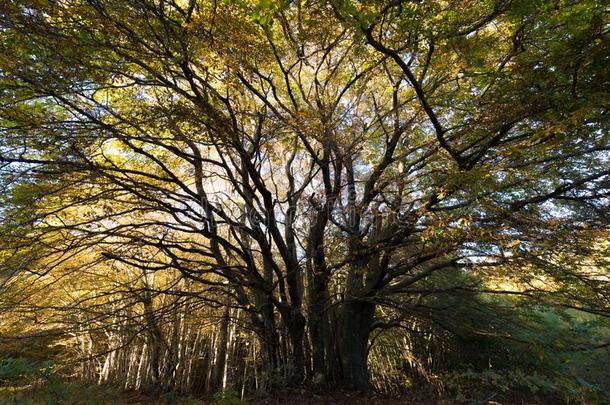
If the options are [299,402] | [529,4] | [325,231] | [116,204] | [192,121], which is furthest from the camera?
[325,231]

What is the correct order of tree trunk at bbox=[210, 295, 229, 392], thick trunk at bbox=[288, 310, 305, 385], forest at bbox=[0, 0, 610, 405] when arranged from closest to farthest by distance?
forest at bbox=[0, 0, 610, 405] → thick trunk at bbox=[288, 310, 305, 385] → tree trunk at bbox=[210, 295, 229, 392]

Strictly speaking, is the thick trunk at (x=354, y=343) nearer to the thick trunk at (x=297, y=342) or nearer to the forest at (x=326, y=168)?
the forest at (x=326, y=168)

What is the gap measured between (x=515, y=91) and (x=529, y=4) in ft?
2.41

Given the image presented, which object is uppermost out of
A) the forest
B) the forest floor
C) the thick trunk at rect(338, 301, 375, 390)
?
the forest

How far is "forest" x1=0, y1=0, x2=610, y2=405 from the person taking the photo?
3055 millimetres

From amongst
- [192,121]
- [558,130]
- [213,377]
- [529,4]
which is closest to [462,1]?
[529,4]

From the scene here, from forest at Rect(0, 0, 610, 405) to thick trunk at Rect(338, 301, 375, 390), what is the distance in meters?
0.03

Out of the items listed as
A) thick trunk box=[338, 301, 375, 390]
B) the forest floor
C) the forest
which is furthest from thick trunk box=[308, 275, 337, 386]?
the forest floor

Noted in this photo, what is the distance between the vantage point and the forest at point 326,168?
3055mm

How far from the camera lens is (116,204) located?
16.0 ft

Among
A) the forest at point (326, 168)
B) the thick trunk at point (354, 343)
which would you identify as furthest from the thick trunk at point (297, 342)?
the thick trunk at point (354, 343)

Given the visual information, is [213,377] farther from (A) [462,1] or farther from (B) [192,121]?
(A) [462,1]

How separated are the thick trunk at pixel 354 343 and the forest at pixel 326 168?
33 mm

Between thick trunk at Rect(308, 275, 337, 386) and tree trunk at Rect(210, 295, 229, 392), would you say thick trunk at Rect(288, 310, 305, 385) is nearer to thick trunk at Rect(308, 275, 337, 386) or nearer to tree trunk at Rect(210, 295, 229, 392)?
thick trunk at Rect(308, 275, 337, 386)
